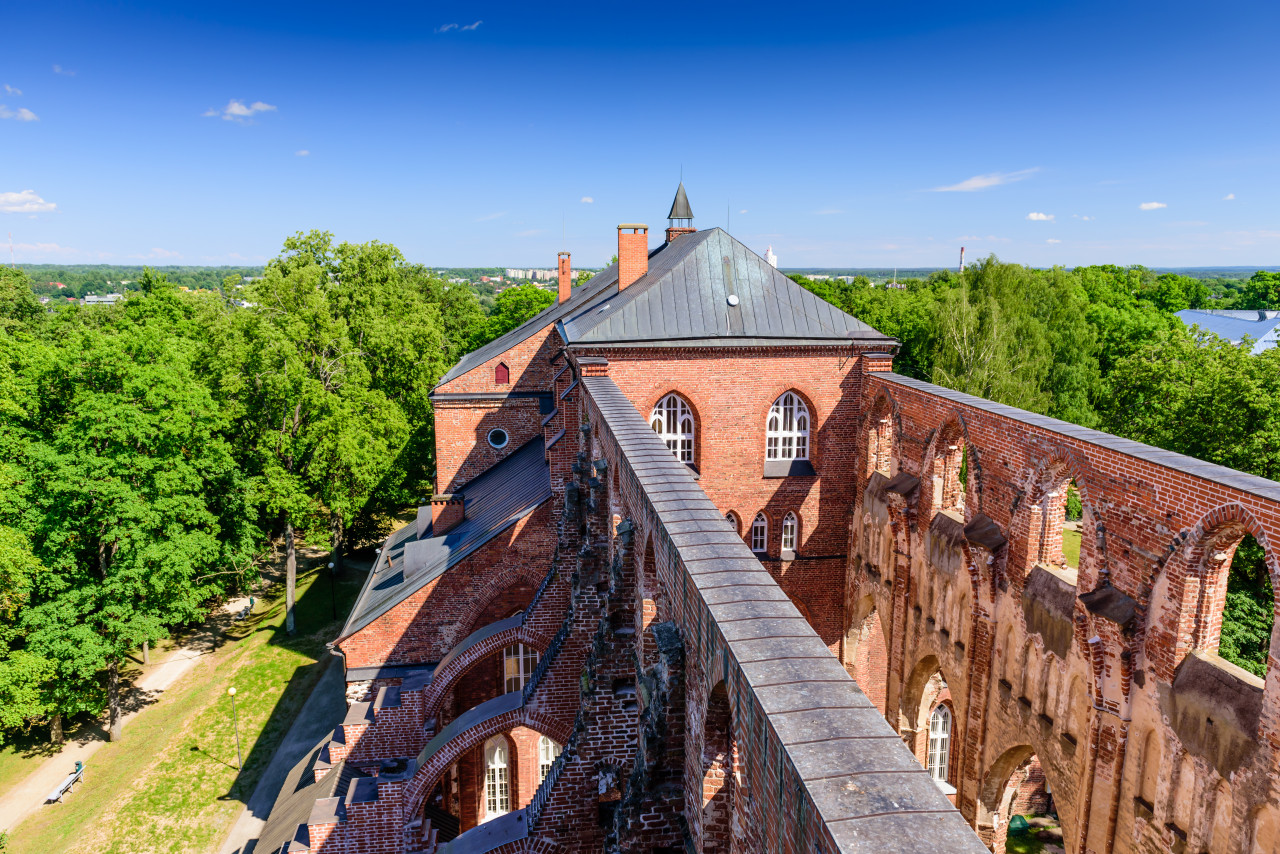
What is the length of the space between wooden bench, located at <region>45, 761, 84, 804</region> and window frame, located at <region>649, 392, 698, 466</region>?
17.2 m

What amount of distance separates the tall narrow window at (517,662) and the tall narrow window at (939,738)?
34.5ft

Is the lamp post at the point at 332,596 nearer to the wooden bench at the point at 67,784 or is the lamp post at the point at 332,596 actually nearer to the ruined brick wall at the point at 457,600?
the wooden bench at the point at 67,784

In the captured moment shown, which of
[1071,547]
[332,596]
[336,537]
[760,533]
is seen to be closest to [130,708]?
[332,596]

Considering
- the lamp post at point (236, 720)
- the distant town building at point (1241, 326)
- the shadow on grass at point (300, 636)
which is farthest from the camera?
the distant town building at point (1241, 326)

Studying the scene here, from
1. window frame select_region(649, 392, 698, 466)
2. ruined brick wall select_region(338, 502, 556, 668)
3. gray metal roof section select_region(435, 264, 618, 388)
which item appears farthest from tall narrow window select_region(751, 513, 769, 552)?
gray metal roof section select_region(435, 264, 618, 388)

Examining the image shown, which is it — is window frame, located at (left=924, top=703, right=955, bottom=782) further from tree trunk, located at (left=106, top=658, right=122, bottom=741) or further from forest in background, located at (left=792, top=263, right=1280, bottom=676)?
tree trunk, located at (left=106, top=658, right=122, bottom=741)

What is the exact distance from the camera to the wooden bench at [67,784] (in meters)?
19.9

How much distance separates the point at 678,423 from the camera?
2038cm

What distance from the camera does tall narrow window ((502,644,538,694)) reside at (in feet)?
58.5

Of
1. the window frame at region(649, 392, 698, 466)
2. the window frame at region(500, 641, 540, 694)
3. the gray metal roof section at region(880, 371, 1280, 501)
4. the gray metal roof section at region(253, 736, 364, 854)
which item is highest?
the gray metal roof section at region(880, 371, 1280, 501)

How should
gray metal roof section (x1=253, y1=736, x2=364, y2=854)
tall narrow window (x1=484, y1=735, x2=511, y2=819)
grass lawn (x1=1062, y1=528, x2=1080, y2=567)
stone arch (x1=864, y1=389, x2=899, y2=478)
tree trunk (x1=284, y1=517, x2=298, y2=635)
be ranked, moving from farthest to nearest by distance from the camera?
1. grass lawn (x1=1062, y1=528, x2=1080, y2=567)
2. tree trunk (x1=284, y1=517, x2=298, y2=635)
3. stone arch (x1=864, y1=389, x2=899, y2=478)
4. tall narrow window (x1=484, y1=735, x2=511, y2=819)
5. gray metal roof section (x1=253, y1=736, x2=364, y2=854)

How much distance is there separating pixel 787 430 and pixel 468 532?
8.50m

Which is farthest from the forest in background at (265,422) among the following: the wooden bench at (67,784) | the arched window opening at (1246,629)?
the wooden bench at (67,784)

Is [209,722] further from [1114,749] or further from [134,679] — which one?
[1114,749]
